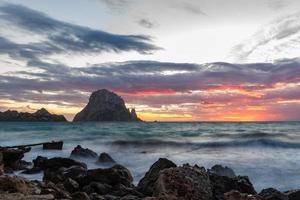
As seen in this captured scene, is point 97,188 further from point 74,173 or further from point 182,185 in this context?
point 182,185

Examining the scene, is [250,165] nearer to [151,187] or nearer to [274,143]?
[151,187]

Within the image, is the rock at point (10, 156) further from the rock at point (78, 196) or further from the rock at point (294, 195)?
the rock at point (294, 195)

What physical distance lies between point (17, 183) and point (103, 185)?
560 centimetres

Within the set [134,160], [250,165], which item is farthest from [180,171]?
[134,160]

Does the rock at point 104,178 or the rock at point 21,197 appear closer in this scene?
the rock at point 21,197

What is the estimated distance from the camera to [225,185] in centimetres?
1398

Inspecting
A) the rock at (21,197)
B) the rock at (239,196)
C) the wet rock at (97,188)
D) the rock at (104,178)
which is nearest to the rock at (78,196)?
the rock at (21,197)

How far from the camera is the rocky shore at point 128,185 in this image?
9.71m

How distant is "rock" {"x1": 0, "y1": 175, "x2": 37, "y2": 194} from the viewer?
9477 millimetres

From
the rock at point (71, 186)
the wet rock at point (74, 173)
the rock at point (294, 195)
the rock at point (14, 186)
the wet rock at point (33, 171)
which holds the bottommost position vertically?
the wet rock at point (33, 171)

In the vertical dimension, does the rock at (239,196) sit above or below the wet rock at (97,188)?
above

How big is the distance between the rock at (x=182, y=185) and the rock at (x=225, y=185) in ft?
6.30

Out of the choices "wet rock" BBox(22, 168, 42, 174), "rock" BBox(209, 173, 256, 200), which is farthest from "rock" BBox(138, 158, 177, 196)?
"wet rock" BBox(22, 168, 42, 174)

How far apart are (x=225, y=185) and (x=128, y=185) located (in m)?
4.31
